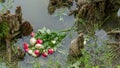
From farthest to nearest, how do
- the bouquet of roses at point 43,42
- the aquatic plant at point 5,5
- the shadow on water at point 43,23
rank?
the aquatic plant at point 5,5 → the bouquet of roses at point 43,42 → the shadow on water at point 43,23

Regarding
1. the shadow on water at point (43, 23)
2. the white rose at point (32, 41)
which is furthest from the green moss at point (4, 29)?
the white rose at point (32, 41)

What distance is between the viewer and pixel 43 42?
15.5ft

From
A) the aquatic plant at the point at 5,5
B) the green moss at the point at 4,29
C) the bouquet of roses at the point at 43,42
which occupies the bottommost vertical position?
the bouquet of roses at the point at 43,42

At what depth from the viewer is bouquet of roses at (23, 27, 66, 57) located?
456 cm

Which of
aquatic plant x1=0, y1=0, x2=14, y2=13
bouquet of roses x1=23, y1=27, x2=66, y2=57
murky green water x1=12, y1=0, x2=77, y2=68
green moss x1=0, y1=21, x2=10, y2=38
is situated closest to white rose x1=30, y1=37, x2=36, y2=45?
bouquet of roses x1=23, y1=27, x2=66, y2=57

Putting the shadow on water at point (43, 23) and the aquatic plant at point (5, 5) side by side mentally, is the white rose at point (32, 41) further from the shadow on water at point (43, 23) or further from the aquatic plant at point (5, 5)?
the aquatic plant at point (5, 5)

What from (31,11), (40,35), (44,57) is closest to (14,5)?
(31,11)

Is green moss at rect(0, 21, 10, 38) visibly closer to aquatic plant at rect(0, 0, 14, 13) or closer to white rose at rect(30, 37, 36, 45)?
white rose at rect(30, 37, 36, 45)

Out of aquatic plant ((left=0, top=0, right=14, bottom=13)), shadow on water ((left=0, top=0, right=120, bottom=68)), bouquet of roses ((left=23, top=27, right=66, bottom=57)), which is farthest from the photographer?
aquatic plant ((left=0, top=0, right=14, bottom=13))

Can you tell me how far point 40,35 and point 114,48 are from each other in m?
0.99

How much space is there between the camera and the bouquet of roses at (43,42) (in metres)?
4.56

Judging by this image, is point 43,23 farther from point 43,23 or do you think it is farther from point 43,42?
point 43,42

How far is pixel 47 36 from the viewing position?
4777mm

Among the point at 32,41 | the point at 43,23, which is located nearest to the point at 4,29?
the point at 32,41
